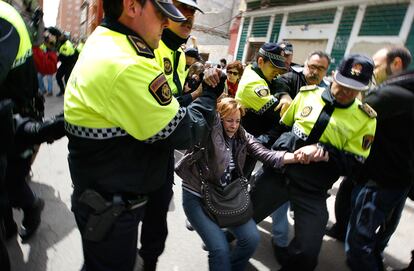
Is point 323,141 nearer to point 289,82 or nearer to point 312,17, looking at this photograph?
point 289,82

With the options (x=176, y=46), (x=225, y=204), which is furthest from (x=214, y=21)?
(x=225, y=204)

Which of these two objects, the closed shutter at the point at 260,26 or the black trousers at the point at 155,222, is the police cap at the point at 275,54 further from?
the closed shutter at the point at 260,26

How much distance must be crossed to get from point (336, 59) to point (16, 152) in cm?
1051

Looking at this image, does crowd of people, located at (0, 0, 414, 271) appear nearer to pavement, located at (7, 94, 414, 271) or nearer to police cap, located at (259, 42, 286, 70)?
police cap, located at (259, 42, 286, 70)

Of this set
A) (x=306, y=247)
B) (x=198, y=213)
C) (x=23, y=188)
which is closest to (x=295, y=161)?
(x=306, y=247)

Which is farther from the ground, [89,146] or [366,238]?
[89,146]

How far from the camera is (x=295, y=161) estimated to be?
7.14 feet

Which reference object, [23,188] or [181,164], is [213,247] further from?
[23,188]

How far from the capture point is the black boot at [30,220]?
2514 mm

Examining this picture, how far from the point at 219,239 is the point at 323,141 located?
1.02m

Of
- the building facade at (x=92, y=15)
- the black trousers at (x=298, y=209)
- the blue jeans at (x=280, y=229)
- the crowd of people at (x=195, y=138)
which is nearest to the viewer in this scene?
the crowd of people at (x=195, y=138)

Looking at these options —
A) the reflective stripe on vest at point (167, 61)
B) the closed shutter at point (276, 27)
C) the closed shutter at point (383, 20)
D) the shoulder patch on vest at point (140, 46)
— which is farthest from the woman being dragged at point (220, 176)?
the closed shutter at point (276, 27)

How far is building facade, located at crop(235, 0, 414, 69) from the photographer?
8.52m

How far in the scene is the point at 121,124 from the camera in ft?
3.91
